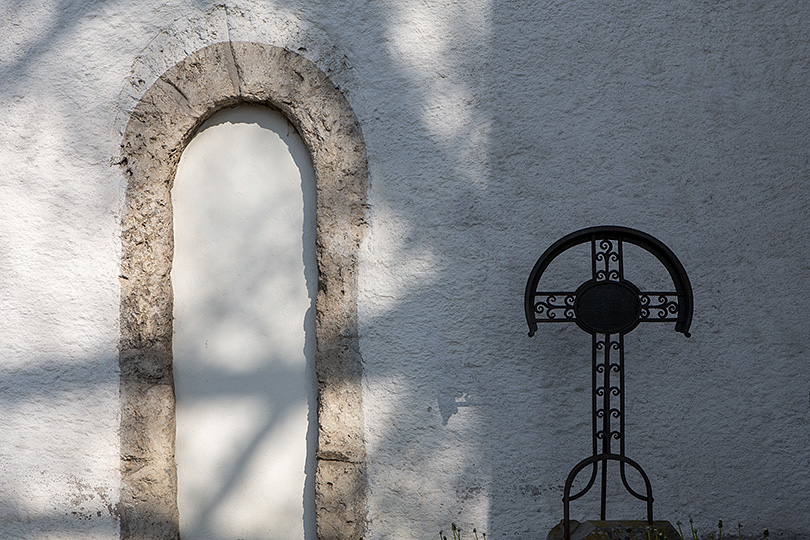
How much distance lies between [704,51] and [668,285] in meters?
1.09

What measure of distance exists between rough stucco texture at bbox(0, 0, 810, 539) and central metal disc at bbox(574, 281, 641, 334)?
1.30 feet

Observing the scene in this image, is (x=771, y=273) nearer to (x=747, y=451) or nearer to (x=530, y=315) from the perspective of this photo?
(x=747, y=451)

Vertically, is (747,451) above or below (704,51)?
below

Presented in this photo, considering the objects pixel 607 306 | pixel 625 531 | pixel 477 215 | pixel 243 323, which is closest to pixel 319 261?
pixel 243 323

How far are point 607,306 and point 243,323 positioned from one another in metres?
1.67

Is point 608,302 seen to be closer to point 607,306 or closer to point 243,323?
point 607,306

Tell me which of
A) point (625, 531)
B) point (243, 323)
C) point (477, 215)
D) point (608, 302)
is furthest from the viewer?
point (243, 323)

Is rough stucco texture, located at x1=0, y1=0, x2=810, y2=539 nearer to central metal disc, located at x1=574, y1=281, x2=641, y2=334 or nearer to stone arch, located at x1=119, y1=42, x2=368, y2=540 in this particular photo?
stone arch, located at x1=119, y1=42, x2=368, y2=540

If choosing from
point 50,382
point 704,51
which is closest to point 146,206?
point 50,382

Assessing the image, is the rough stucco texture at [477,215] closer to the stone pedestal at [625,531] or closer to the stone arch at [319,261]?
the stone arch at [319,261]

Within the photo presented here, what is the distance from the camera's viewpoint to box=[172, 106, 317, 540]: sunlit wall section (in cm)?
323

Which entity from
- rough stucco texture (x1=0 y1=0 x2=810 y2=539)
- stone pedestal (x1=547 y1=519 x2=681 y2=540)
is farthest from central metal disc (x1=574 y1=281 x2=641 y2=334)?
stone pedestal (x1=547 y1=519 x2=681 y2=540)

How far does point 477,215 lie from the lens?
314 cm

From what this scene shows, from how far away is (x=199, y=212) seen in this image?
3.26m
